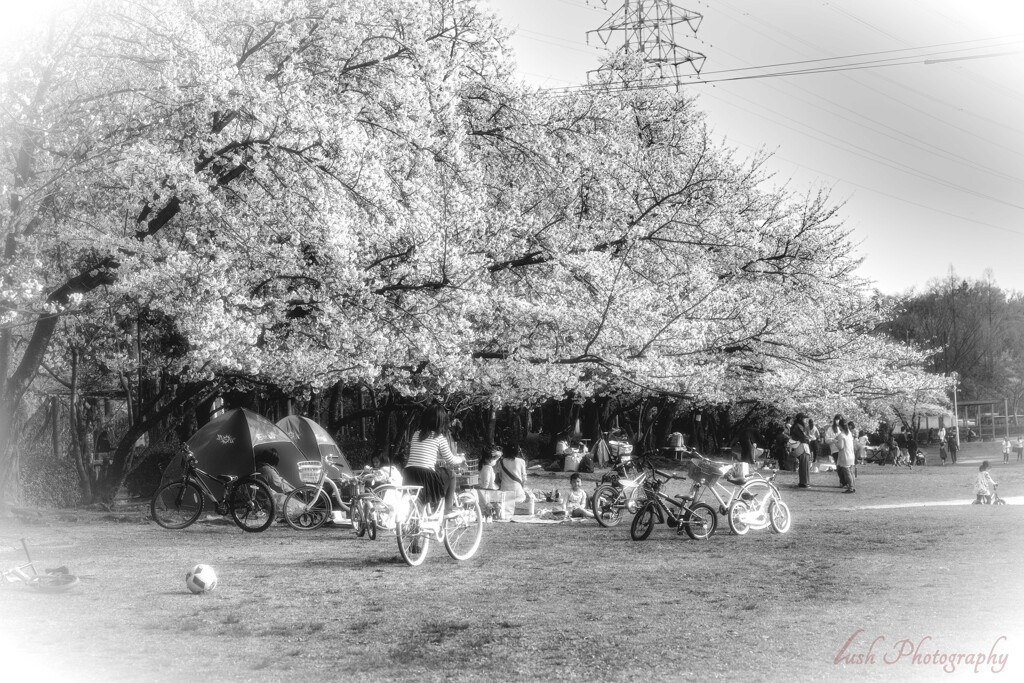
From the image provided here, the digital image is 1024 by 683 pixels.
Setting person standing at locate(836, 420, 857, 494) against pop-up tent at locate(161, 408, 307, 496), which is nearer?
pop-up tent at locate(161, 408, 307, 496)

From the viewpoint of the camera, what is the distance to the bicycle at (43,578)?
31.1ft

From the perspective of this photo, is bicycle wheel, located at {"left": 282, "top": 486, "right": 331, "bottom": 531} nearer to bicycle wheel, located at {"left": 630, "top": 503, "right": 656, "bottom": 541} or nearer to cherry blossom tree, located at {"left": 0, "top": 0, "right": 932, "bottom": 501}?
cherry blossom tree, located at {"left": 0, "top": 0, "right": 932, "bottom": 501}

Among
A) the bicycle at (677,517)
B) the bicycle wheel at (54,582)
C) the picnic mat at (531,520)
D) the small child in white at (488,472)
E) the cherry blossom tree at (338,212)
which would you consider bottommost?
the picnic mat at (531,520)

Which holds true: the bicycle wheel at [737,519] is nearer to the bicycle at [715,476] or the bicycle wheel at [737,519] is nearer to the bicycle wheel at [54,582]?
the bicycle at [715,476]

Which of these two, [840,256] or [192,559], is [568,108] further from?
[192,559]

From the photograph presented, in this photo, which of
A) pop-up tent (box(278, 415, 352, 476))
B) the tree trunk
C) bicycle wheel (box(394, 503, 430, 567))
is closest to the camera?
bicycle wheel (box(394, 503, 430, 567))

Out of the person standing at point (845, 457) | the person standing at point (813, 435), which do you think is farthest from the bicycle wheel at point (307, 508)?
the person standing at point (813, 435)

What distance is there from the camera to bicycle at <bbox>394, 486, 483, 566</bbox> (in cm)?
1121

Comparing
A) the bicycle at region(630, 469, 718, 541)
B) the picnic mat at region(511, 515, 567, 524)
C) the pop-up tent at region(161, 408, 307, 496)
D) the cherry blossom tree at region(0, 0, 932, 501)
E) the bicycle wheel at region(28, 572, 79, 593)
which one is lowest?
the picnic mat at region(511, 515, 567, 524)

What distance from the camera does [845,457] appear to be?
77.7ft

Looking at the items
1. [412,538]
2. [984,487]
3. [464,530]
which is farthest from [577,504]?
[984,487]

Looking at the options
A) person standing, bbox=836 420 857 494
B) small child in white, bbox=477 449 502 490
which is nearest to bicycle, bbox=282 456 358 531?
small child in white, bbox=477 449 502 490

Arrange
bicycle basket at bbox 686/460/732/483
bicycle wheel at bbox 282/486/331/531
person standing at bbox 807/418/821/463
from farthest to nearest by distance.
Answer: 1. person standing at bbox 807/418/821/463
2. bicycle wheel at bbox 282/486/331/531
3. bicycle basket at bbox 686/460/732/483

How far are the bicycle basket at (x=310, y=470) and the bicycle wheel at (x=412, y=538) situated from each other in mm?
5139
